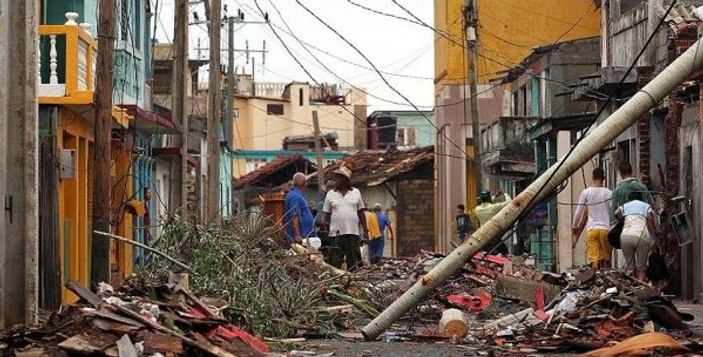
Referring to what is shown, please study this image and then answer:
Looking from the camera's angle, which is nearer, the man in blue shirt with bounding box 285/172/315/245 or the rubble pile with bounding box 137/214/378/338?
the rubble pile with bounding box 137/214/378/338

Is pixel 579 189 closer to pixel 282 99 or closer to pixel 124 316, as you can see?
A: pixel 124 316

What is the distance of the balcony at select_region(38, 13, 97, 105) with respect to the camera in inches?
883

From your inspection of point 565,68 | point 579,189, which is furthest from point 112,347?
point 565,68

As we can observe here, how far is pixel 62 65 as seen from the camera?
75.3ft

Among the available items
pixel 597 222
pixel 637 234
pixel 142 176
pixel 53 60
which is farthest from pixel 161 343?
pixel 142 176

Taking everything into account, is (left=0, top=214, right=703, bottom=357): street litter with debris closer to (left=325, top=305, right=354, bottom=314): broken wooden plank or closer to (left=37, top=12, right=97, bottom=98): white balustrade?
(left=325, top=305, right=354, bottom=314): broken wooden plank

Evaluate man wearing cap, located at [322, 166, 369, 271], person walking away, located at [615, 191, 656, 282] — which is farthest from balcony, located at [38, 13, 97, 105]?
person walking away, located at [615, 191, 656, 282]

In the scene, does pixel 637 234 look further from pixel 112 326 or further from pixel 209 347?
pixel 112 326

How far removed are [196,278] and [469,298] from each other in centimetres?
404

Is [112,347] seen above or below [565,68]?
below

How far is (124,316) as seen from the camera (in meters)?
11.9

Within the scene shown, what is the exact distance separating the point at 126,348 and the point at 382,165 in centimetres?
5524

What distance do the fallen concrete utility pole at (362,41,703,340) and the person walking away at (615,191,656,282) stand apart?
12.4 feet

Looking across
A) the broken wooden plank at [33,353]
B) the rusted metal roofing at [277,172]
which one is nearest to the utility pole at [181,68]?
the broken wooden plank at [33,353]
